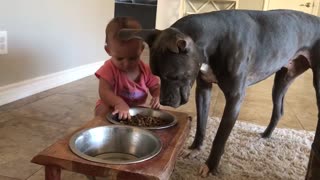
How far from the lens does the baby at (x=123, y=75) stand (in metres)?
1.27

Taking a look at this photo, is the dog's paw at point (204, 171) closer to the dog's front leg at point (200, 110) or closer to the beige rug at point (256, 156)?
the beige rug at point (256, 156)

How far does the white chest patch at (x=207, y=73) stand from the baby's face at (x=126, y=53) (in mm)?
251

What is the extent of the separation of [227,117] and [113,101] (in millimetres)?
393

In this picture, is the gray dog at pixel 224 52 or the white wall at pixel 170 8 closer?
the gray dog at pixel 224 52

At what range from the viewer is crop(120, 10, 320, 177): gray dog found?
1007mm

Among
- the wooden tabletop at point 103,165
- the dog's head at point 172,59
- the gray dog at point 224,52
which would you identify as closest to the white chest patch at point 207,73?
the gray dog at point 224,52

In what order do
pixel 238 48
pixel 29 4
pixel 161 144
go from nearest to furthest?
pixel 161 144
pixel 238 48
pixel 29 4

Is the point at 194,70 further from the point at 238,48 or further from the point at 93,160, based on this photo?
the point at 93,160

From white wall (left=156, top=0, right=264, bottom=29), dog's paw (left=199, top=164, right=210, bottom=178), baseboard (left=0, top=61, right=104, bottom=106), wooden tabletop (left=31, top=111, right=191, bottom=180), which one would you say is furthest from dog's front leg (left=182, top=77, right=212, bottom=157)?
white wall (left=156, top=0, right=264, bottom=29)

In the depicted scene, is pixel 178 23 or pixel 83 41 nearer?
pixel 178 23

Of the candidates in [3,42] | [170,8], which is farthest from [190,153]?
[170,8]

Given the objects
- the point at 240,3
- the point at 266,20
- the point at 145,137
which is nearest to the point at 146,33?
the point at 145,137

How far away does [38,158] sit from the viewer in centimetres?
81

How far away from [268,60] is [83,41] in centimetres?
171
